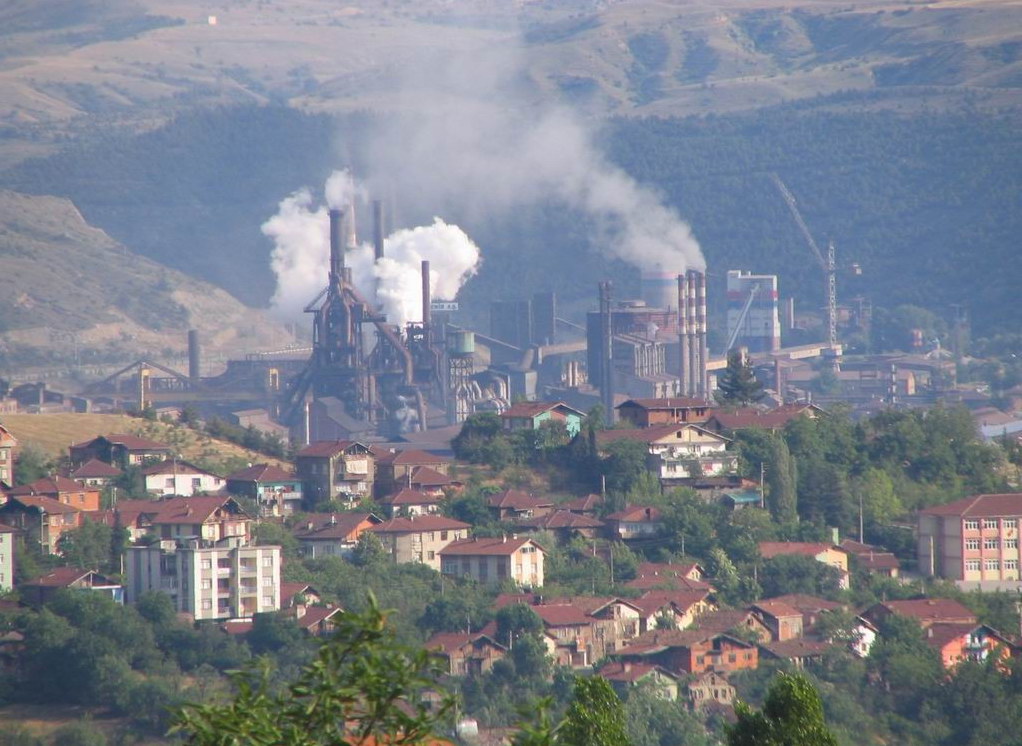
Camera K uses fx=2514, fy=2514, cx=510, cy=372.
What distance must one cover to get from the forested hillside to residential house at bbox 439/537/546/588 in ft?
Result: 249

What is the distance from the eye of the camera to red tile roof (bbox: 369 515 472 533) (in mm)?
44875

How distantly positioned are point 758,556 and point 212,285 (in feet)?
291

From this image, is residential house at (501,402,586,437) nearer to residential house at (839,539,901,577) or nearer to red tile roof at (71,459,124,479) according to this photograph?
residential house at (839,539,901,577)

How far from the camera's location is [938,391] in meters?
99.6

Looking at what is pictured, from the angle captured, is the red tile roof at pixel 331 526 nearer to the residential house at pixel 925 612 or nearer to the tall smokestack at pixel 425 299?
the residential house at pixel 925 612

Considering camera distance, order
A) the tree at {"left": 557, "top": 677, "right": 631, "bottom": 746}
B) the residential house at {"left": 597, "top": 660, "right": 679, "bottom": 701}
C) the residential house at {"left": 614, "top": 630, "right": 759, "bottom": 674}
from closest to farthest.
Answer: the tree at {"left": 557, "top": 677, "right": 631, "bottom": 746} < the residential house at {"left": 597, "top": 660, "right": 679, "bottom": 701} < the residential house at {"left": 614, "top": 630, "right": 759, "bottom": 674}

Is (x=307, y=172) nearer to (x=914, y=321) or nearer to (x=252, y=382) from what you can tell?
(x=914, y=321)

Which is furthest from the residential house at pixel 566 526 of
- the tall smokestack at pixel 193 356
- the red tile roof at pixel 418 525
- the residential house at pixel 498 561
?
the tall smokestack at pixel 193 356

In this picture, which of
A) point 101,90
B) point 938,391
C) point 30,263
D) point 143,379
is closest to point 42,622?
point 143,379

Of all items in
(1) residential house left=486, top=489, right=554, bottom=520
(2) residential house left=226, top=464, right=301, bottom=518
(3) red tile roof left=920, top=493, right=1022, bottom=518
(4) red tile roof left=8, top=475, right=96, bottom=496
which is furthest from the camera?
(2) residential house left=226, top=464, right=301, bottom=518

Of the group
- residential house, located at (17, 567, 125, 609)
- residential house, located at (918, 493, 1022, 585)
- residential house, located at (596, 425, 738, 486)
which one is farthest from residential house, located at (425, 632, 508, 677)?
residential house, located at (918, 493, 1022, 585)

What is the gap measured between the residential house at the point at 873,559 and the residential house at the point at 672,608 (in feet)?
13.8

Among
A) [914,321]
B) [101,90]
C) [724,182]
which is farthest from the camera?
[101,90]

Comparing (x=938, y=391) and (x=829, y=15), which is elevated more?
(x=829, y=15)
